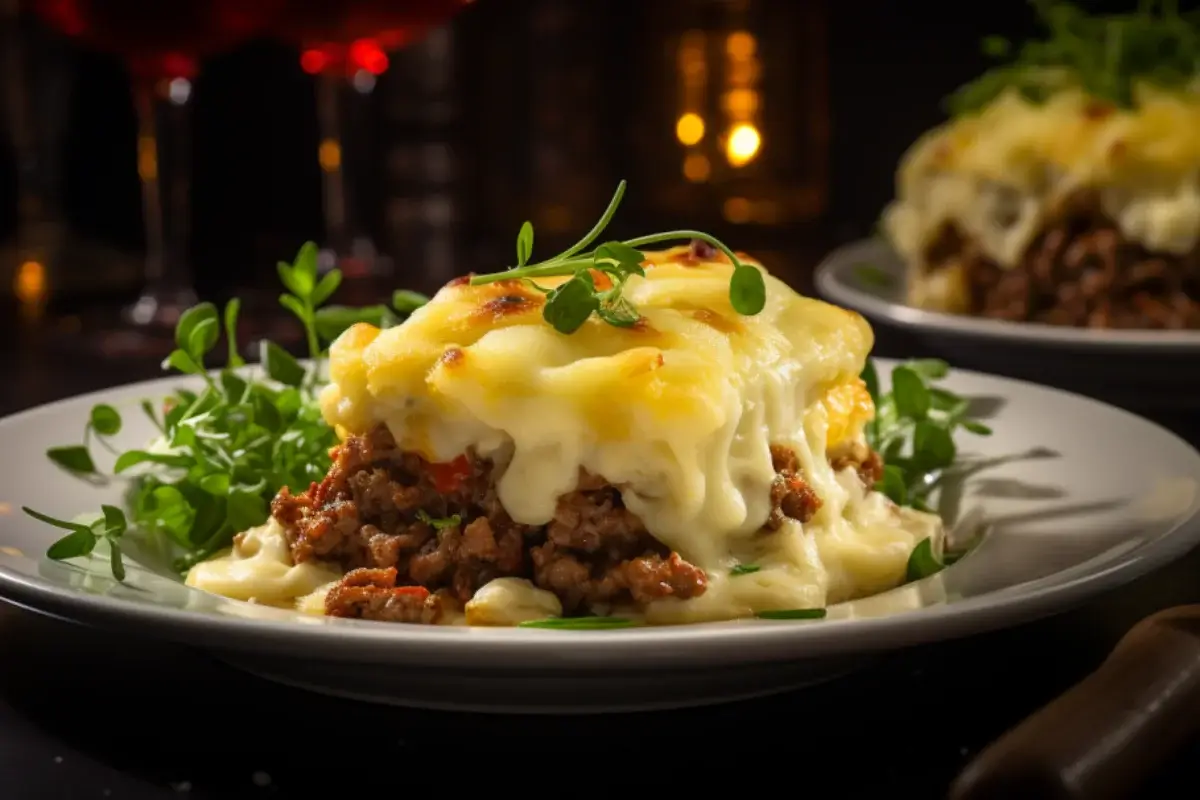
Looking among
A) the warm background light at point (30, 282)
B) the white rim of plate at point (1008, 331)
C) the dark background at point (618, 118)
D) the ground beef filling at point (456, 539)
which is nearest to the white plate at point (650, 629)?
the ground beef filling at point (456, 539)

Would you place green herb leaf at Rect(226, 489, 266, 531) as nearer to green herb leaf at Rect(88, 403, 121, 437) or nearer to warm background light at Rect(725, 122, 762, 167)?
green herb leaf at Rect(88, 403, 121, 437)

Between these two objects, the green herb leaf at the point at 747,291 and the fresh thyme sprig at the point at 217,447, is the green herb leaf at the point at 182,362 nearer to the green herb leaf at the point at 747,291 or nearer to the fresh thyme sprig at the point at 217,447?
the fresh thyme sprig at the point at 217,447

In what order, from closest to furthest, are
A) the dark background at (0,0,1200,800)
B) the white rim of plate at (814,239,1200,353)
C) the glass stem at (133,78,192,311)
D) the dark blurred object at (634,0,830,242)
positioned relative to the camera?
the white rim of plate at (814,239,1200,353)
the glass stem at (133,78,192,311)
the dark background at (0,0,1200,800)
the dark blurred object at (634,0,830,242)

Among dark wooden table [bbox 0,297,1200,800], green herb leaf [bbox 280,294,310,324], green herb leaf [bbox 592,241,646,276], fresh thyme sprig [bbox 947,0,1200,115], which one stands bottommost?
dark wooden table [bbox 0,297,1200,800]

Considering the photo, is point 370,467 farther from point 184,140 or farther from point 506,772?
point 184,140

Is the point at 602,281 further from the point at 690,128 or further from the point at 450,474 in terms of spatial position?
the point at 690,128

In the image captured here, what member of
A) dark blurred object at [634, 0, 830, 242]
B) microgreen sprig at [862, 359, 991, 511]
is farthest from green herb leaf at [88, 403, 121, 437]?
dark blurred object at [634, 0, 830, 242]
